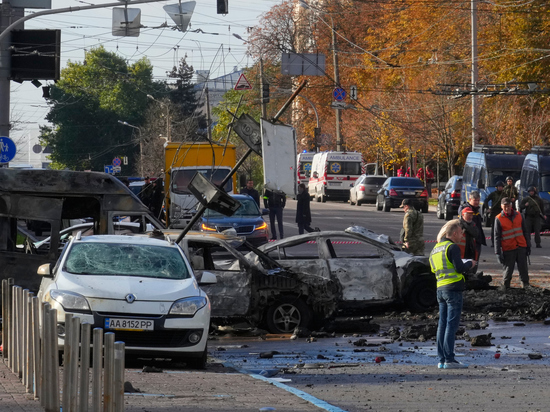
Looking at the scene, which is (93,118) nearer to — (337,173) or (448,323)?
(337,173)

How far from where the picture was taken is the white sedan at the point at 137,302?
9.86 metres

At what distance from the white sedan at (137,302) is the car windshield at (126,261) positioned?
0.03 ft

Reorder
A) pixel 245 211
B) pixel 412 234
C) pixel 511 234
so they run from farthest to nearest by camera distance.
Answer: pixel 245 211, pixel 412 234, pixel 511 234

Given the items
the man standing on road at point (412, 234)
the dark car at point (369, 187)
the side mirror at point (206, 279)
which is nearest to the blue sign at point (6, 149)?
the man standing on road at point (412, 234)

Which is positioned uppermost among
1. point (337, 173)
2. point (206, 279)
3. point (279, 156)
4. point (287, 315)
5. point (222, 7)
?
point (222, 7)

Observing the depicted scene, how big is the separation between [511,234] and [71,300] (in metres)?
9.44

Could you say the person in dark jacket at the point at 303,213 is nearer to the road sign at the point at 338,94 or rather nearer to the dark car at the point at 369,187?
the dark car at the point at 369,187

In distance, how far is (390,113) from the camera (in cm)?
6125

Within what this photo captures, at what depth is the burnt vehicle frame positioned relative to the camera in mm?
13321

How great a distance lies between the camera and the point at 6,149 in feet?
78.0

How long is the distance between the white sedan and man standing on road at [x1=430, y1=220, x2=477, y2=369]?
2.43 metres

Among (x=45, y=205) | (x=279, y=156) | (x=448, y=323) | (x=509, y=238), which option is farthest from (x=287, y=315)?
(x=509, y=238)

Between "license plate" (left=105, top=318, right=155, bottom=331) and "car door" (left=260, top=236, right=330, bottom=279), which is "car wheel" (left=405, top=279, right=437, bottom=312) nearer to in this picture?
"car door" (left=260, top=236, right=330, bottom=279)

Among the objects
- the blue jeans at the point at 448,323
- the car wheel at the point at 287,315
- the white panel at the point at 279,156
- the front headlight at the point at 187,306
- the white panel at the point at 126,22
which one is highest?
the white panel at the point at 126,22
